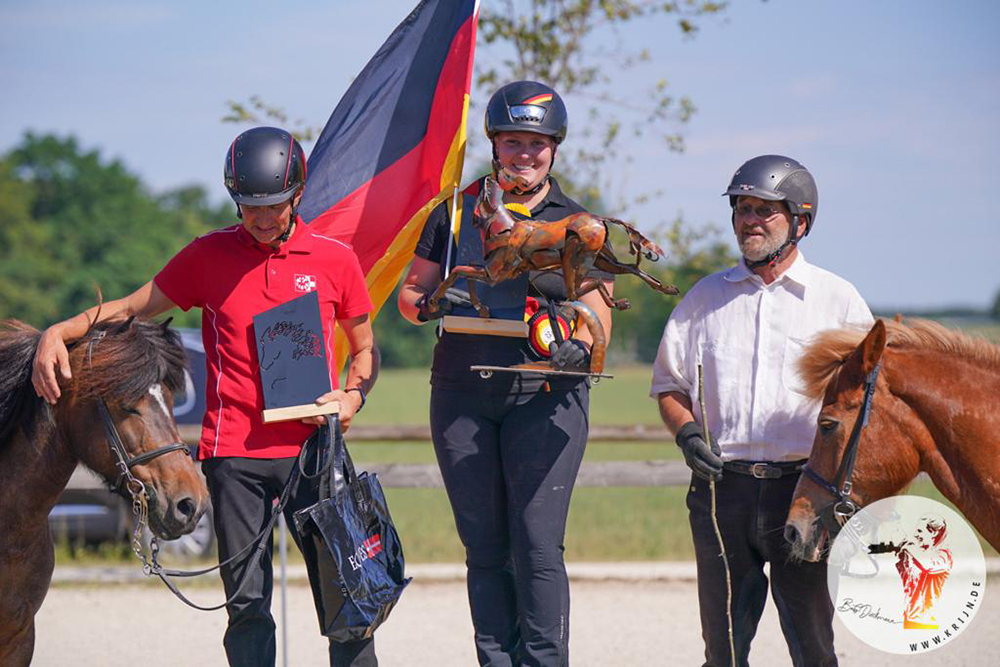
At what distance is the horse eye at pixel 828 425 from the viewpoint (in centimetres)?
337

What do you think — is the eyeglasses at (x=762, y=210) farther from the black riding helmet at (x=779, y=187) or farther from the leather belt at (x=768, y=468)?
the leather belt at (x=768, y=468)

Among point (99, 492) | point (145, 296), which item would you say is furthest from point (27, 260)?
point (145, 296)

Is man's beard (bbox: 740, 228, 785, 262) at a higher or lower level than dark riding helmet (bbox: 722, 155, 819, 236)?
lower

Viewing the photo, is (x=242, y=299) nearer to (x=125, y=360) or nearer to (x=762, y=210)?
(x=125, y=360)

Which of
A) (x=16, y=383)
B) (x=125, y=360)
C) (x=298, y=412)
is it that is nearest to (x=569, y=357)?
(x=298, y=412)

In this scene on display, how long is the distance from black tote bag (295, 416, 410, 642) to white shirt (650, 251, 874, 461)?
1139mm

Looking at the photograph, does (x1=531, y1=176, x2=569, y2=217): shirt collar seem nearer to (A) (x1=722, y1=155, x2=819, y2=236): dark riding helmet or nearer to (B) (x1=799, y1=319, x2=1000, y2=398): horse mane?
(A) (x1=722, y1=155, x2=819, y2=236): dark riding helmet

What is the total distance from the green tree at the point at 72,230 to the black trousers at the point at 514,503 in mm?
49342

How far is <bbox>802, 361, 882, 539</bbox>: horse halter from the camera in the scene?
331cm

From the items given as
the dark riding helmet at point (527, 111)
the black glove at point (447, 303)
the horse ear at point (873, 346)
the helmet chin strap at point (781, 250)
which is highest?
the dark riding helmet at point (527, 111)

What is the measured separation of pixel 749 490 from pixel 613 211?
16.3 feet

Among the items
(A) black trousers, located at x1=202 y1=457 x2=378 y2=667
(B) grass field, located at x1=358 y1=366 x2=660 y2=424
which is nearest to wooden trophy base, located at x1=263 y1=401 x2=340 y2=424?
(A) black trousers, located at x1=202 y1=457 x2=378 y2=667

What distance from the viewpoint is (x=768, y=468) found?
3.69 metres

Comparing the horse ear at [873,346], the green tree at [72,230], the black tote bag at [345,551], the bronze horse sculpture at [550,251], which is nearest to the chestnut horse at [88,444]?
the black tote bag at [345,551]
